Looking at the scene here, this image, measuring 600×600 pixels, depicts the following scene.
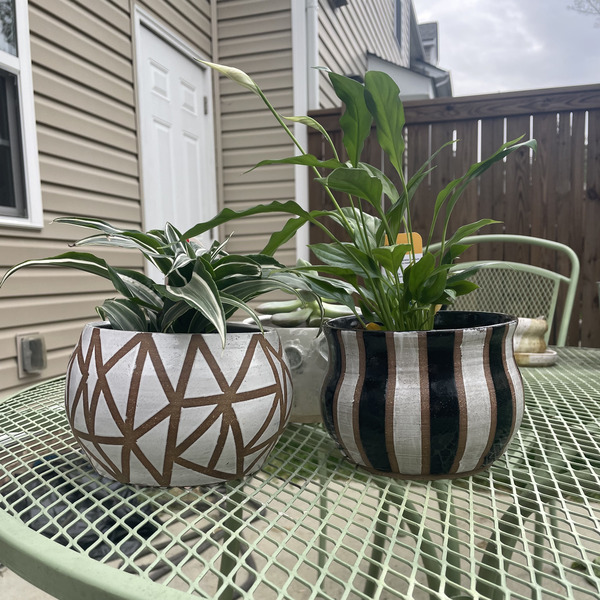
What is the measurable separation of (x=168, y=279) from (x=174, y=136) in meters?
2.88

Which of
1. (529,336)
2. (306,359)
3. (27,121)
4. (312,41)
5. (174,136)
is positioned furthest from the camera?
(312,41)

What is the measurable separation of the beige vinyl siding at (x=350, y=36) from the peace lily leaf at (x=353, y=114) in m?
3.43

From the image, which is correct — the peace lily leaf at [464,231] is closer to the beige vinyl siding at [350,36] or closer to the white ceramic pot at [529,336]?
the white ceramic pot at [529,336]

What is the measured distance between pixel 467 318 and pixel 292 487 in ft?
0.89

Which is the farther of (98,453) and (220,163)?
(220,163)

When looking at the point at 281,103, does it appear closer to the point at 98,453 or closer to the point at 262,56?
the point at 262,56

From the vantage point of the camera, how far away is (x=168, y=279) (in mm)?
415

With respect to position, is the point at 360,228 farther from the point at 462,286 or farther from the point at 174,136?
the point at 174,136

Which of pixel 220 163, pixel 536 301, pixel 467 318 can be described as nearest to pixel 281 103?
pixel 220 163

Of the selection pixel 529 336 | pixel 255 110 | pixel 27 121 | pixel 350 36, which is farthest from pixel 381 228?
pixel 350 36

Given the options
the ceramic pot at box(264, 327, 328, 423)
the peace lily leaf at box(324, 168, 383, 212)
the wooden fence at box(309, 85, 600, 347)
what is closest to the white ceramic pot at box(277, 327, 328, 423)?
the ceramic pot at box(264, 327, 328, 423)

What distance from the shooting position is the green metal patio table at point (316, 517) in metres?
0.30

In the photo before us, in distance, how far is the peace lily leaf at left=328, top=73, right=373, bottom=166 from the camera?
0.43 metres

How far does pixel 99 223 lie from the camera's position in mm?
468
